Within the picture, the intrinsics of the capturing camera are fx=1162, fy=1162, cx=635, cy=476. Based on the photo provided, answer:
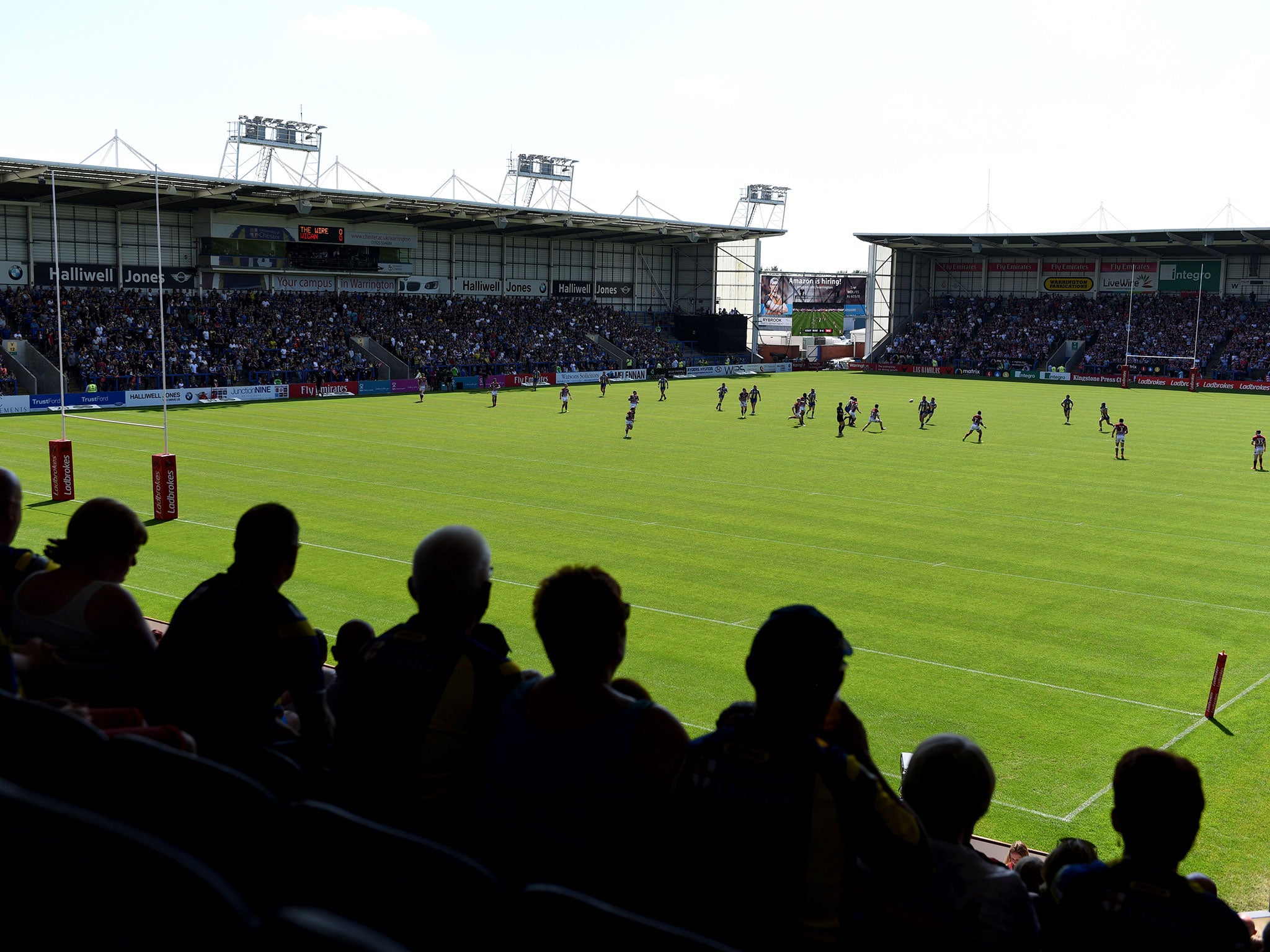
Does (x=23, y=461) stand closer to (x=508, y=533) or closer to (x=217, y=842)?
(x=508, y=533)

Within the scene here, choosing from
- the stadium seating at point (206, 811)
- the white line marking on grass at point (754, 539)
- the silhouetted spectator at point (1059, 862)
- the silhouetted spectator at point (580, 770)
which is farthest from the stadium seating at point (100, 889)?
the white line marking on grass at point (754, 539)

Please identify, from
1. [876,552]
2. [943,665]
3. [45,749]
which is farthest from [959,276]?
[45,749]

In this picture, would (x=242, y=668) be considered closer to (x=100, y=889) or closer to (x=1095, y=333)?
(x=100, y=889)

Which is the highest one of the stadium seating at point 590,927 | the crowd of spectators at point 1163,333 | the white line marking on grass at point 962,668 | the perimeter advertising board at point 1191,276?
the perimeter advertising board at point 1191,276

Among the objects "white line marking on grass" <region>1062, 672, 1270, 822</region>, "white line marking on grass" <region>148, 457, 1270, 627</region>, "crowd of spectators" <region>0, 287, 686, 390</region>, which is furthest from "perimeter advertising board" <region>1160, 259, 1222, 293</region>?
"white line marking on grass" <region>1062, 672, 1270, 822</region>

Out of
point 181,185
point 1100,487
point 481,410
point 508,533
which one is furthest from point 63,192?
point 1100,487

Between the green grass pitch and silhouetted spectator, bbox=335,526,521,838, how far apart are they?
771cm

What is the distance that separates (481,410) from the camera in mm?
52781

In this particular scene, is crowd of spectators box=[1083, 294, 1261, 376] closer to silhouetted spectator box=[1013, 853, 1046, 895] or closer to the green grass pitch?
the green grass pitch

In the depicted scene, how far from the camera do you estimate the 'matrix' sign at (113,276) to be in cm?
6047

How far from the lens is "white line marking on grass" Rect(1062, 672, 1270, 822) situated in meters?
10.9

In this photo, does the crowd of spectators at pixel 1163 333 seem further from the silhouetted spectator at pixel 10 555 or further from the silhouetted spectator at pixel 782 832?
the silhouetted spectator at pixel 782 832

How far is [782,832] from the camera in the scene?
3.34 meters

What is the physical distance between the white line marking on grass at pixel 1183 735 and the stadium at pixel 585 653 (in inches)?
2.4
